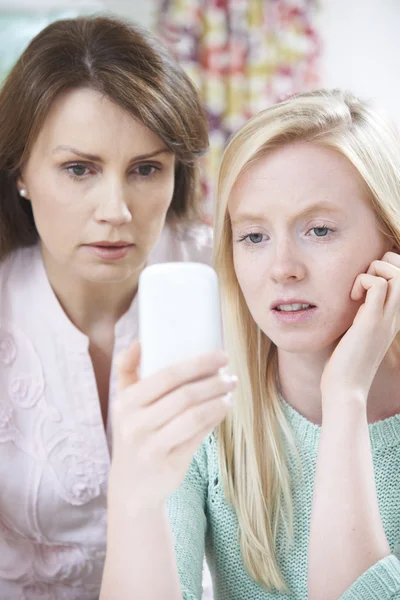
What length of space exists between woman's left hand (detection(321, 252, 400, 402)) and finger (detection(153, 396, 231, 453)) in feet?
0.88

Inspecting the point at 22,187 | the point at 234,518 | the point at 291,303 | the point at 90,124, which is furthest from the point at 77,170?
the point at 234,518

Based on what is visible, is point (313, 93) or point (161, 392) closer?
point (161, 392)

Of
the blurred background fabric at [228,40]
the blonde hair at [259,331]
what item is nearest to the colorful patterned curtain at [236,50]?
the blurred background fabric at [228,40]

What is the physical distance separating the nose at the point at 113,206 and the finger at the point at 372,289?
0.45 metres

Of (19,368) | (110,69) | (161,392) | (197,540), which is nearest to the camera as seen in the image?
(161,392)

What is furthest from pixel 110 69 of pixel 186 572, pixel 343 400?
pixel 186 572

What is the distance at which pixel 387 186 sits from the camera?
108 cm

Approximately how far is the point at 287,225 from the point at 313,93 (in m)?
0.25

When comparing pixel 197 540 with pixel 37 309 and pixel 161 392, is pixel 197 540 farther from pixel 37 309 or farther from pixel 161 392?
pixel 37 309

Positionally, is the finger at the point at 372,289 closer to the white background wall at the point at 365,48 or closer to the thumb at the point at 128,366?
the thumb at the point at 128,366

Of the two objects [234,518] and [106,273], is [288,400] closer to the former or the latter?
[234,518]

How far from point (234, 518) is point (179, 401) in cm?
47

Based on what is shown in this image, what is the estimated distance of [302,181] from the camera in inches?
40.8

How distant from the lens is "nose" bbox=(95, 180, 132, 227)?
4.33 feet
